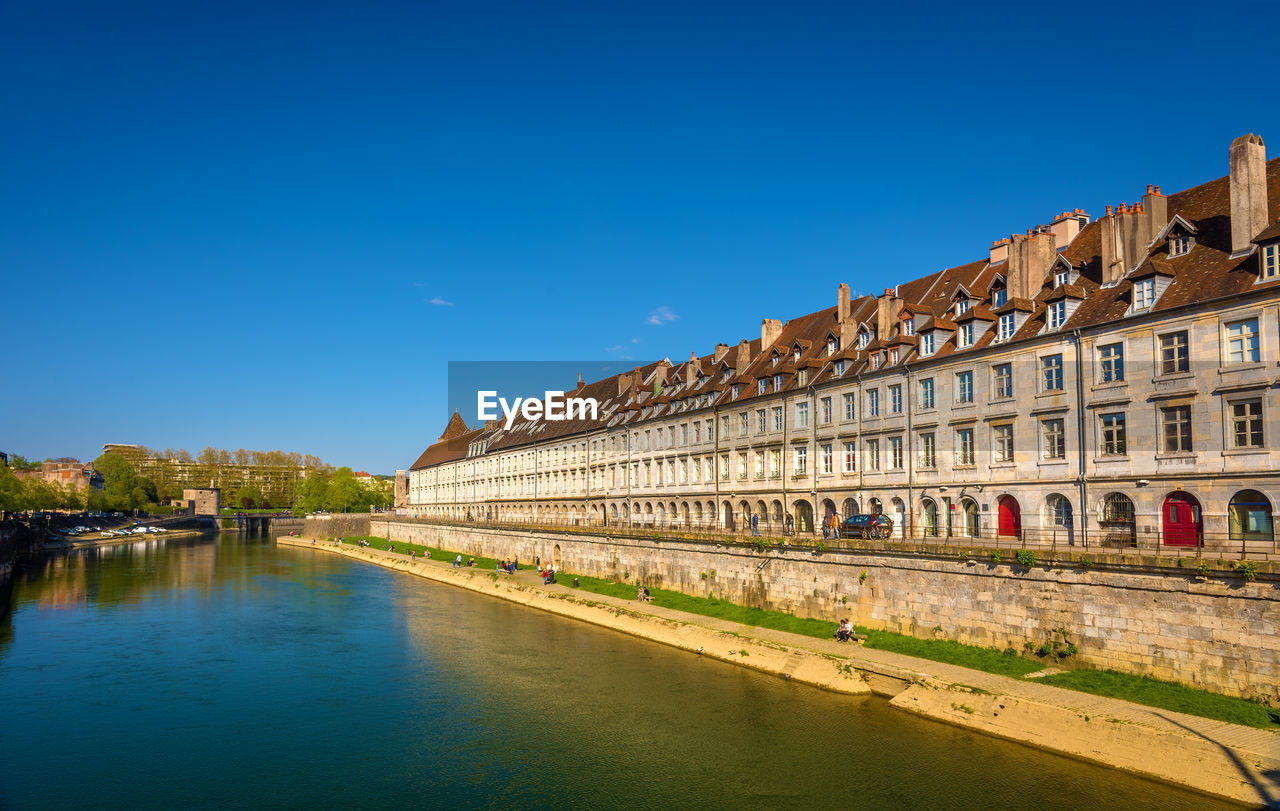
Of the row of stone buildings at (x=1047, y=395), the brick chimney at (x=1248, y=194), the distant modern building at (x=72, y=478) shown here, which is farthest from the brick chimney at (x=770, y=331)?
the distant modern building at (x=72, y=478)

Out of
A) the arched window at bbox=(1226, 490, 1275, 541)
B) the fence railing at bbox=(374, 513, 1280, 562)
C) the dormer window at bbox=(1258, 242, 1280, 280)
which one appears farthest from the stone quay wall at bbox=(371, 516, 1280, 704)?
the dormer window at bbox=(1258, 242, 1280, 280)

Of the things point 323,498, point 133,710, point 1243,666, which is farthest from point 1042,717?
point 323,498

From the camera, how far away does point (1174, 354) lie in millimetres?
29656

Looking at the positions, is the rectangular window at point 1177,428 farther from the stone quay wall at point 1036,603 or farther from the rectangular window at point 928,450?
the rectangular window at point 928,450

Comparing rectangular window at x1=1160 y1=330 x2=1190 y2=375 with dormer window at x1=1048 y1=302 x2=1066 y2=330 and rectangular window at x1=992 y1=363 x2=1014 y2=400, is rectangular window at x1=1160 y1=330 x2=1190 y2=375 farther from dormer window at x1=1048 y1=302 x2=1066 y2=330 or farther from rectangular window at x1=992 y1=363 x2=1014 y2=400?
rectangular window at x1=992 y1=363 x2=1014 y2=400

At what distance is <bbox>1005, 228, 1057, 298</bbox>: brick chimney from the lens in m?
37.4

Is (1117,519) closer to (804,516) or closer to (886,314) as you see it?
(886,314)

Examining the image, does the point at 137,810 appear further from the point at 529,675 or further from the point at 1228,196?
the point at 1228,196

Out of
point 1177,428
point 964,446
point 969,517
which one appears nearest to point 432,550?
point 969,517

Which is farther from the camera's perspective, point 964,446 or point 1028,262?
point 1028,262

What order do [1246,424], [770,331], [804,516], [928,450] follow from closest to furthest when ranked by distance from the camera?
[1246,424]
[928,450]
[804,516]
[770,331]

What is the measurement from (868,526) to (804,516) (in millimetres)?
9052

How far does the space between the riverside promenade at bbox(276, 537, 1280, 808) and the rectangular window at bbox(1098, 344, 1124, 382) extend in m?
12.8

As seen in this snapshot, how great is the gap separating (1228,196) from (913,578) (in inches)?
779
